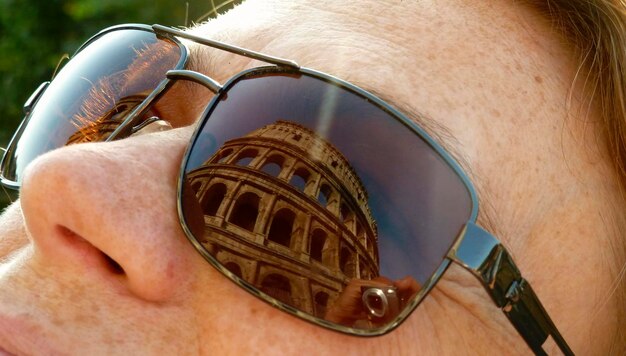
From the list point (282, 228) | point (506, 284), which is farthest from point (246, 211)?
point (506, 284)

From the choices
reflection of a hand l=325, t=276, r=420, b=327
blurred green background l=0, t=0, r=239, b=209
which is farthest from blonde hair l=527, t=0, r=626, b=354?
blurred green background l=0, t=0, r=239, b=209

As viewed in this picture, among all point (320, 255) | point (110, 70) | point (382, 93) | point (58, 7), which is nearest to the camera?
point (320, 255)

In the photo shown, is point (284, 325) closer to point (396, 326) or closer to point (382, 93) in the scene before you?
point (396, 326)

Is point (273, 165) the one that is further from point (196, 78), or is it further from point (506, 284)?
point (506, 284)

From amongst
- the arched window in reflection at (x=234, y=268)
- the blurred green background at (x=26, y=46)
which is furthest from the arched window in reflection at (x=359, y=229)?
the blurred green background at (x=26, y=46)

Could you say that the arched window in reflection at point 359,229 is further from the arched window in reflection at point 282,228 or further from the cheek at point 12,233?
the cheek at point 12,233

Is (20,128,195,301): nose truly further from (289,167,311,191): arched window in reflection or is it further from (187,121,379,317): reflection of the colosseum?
(289,167,311,191): arched window in reflection

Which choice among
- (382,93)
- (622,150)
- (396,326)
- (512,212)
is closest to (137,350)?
(396,326)
